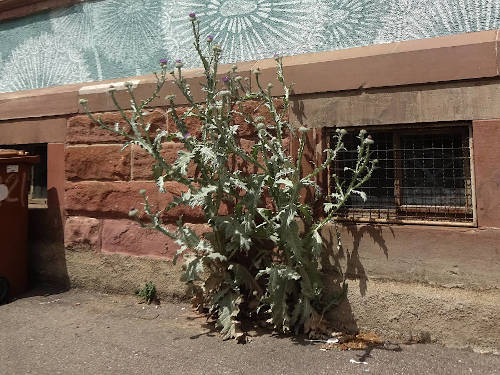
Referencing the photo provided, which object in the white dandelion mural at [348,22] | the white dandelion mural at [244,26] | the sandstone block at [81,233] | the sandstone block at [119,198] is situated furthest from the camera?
the sandstone block at [81,233]

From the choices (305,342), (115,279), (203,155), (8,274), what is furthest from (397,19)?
(8,274)

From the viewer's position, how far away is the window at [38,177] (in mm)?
4879

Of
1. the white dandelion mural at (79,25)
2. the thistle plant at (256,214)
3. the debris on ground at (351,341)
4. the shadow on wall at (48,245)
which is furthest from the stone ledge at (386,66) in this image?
the debris on ground at (351,341)

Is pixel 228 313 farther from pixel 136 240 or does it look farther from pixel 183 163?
pixel 136 240

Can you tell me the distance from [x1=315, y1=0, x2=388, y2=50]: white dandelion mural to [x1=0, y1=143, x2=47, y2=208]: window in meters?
3.41

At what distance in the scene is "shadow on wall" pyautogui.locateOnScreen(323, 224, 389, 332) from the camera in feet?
10.4

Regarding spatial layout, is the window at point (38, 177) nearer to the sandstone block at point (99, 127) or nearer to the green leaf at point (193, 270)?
the sandstone block at point (99, 127)

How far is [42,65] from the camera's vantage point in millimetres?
4922

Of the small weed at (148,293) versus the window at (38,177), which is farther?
the window at (38,177)

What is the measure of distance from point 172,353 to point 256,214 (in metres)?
1.22

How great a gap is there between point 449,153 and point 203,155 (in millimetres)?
1906

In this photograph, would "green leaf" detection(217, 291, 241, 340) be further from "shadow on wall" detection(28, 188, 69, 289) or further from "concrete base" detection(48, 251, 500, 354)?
"shadow on wall" detection(28, 188, 69, 289)

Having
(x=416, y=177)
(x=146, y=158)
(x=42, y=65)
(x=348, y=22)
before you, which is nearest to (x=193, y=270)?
(x=146, y=158)

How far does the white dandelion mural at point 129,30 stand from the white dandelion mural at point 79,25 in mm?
83
